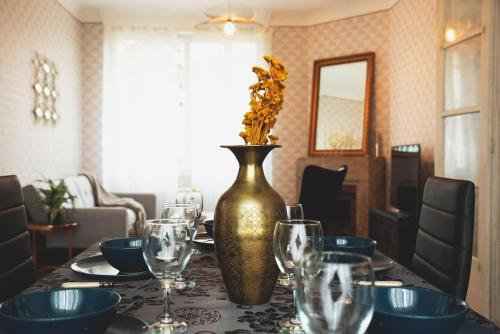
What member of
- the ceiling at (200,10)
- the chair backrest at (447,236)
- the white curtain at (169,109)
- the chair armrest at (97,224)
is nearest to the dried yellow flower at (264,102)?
the chair backrest at (447,236)

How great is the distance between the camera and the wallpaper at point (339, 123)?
6027 millimetres

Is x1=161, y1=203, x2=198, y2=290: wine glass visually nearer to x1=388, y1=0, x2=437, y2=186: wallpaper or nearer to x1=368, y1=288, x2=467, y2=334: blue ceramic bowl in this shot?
x1=368, y1=288, x2=467, y2=334: blue ceramic bowl

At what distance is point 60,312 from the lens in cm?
96

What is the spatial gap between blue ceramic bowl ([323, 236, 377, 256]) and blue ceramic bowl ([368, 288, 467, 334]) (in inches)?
16.5

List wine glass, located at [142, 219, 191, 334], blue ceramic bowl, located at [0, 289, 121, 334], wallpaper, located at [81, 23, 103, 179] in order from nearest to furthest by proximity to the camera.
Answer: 1. blue ceramic bowl, located at [0, 289, 121, 334]
2. wine glass, located at [142, 219, 191, 334]
3. wallpaper, located at [81, 23, 103, 179]

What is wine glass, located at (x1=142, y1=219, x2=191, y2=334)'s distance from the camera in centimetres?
93

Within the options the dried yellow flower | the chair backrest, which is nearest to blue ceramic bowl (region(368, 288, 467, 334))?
the dried yellow flower

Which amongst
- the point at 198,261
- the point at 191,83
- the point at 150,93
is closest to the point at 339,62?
the point at 191,83

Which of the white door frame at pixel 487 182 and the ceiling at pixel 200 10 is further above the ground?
the ceiling at pixel 200 10

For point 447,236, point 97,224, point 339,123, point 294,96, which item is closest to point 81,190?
point 97,224

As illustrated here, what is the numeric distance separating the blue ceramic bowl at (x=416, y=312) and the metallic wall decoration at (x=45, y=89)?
4637 mm

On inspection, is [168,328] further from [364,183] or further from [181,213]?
[364,183]

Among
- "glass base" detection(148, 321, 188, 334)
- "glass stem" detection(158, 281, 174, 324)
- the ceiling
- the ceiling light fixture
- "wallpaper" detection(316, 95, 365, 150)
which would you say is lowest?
"glass base" detection(148, 321, 188, 334)

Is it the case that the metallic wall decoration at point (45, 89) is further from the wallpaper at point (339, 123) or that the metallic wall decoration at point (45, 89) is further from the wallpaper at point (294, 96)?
the wallpaper at point (339, 123)
